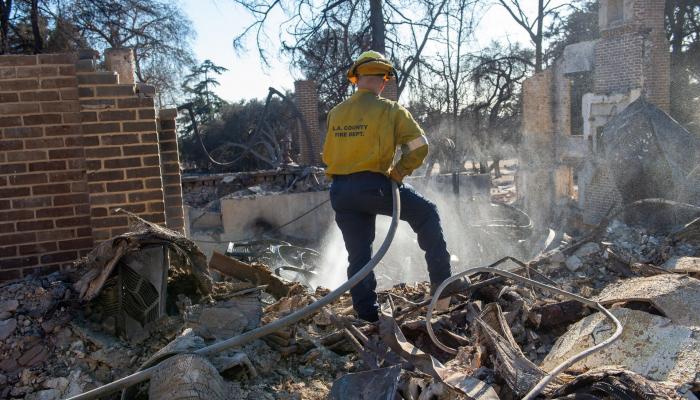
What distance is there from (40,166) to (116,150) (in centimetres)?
56

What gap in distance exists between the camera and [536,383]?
249 centimetres

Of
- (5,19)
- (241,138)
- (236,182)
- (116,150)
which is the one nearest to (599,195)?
(236,182)

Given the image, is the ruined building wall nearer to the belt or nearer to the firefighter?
the firefighter

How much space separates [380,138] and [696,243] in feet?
13.3

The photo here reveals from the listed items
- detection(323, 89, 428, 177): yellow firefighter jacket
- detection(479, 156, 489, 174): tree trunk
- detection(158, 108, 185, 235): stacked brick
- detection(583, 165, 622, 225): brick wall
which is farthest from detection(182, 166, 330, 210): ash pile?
detection(479, 156, 489, 174): tree trunk

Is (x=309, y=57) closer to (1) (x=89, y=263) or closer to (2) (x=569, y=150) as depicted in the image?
(2) (x=569, y=150)

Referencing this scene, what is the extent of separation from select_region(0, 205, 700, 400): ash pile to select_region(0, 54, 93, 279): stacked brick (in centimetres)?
35

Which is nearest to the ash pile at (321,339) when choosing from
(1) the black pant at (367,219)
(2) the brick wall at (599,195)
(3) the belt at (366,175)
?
(1) the black pant at (367,219)

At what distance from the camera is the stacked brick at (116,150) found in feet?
12.5

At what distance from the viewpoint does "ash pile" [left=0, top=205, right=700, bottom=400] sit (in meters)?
2.47

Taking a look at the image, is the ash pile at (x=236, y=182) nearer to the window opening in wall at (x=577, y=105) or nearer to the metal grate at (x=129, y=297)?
the metal grate at (x=129, y=297)

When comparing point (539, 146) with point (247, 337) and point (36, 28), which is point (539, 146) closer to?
point (247, 337)

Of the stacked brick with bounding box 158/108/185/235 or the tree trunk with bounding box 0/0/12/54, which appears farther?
the tree trunk with bounding box 0/0/12/54

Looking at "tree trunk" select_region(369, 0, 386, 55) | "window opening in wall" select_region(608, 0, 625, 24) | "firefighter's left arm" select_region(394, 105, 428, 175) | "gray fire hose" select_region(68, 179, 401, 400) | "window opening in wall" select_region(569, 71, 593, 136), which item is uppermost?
"tree trunk" select_region(369, 0, 386, 55)
